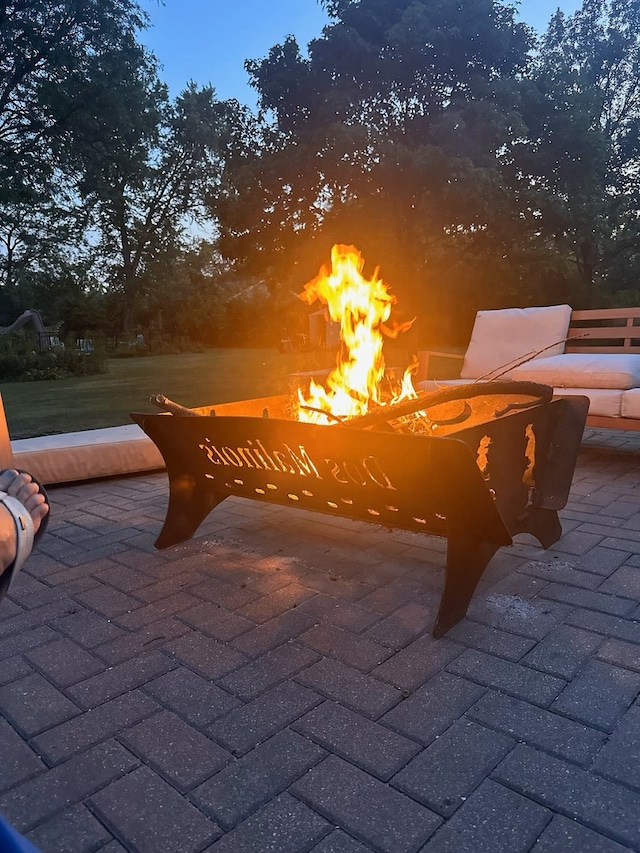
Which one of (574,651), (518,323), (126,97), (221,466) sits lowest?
(574,651)

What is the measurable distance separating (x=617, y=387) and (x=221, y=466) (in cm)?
262

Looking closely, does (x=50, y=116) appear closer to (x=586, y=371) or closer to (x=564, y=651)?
(x=586, y=371)

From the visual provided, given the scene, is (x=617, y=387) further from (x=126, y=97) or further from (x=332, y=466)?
(x=126, y=97)

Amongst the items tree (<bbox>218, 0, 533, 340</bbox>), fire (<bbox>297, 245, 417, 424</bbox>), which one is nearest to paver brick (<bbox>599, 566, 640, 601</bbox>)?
fire (<bbox>297, 245, 417, 424</bbox>)

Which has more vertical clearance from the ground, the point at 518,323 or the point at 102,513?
the point at 518,323

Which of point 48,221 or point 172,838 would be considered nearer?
point 172,838

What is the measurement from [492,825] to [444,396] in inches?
51.7

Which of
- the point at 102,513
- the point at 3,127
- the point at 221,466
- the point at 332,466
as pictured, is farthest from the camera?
the point at 3,127

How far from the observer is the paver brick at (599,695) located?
4.79 ft

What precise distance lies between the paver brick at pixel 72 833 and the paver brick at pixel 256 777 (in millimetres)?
184

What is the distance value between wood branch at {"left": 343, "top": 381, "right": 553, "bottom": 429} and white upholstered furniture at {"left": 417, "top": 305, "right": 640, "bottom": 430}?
4.08ft

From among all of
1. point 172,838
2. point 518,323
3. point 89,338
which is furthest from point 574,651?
point 89,338

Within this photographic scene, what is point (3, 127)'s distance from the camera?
419cm

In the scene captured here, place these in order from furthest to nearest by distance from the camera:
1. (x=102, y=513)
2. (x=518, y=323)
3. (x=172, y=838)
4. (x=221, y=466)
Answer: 1. (x=518, y=323)
2. (x=102, y=513)
3. (x=221, y=466)
4. (x=172, y=838)
